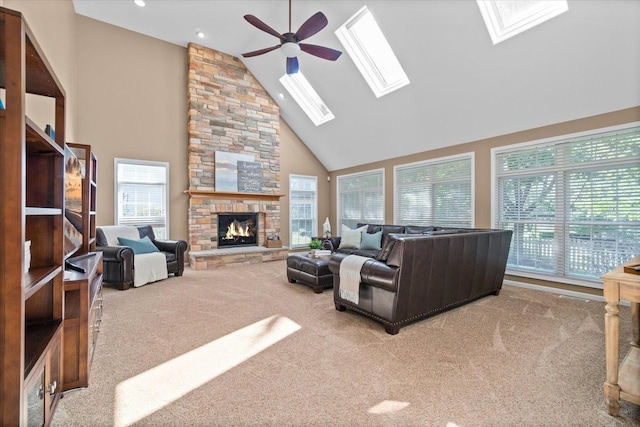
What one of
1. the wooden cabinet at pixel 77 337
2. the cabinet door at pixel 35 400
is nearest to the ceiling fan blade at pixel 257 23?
the wooden cabinet at pixel 77 337

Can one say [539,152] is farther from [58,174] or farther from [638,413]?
[58,174]

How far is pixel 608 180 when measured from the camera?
382 cm

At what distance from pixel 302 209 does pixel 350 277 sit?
5162 mm

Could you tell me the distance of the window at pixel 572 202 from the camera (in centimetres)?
369

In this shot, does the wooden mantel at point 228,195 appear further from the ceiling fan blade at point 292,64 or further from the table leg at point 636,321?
the table leg at point 636,321

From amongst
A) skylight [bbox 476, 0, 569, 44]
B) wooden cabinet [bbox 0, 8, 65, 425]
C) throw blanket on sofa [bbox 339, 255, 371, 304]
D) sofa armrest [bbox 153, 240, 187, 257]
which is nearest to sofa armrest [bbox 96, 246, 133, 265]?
sofa armrest [bbox 153, 240, 187, 257]

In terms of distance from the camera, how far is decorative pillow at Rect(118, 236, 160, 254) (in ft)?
15.8

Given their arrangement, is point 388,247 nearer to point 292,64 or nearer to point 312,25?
point 312,25

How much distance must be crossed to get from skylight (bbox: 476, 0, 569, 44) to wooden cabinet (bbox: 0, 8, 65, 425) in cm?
430

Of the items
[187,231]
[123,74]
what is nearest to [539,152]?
[187,231]

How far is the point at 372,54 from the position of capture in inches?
201

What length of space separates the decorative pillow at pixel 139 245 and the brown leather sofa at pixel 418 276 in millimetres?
3453

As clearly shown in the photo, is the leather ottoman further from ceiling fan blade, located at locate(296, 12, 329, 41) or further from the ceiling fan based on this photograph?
ceiling fan blade, located at locate(296, 12, 329, 41)

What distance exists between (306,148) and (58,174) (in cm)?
685
